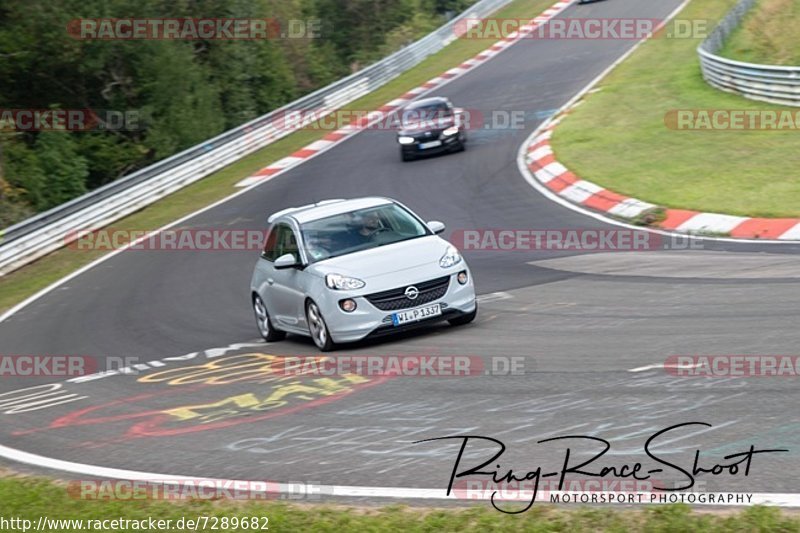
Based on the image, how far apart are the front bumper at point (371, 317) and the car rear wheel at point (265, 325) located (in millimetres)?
2110

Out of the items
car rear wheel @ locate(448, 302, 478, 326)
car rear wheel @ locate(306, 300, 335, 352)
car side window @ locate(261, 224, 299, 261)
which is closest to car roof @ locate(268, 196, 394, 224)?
car side window @ locate(261, 224, 299, 261)

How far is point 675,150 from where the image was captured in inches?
930

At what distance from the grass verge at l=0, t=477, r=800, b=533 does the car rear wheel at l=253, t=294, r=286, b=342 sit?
634 cm

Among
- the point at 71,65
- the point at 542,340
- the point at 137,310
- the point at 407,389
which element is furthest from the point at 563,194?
the point at 71,65

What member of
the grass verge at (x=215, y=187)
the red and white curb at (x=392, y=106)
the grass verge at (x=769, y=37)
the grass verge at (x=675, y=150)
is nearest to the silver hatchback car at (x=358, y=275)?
the grass verge at (x=675, y=150)

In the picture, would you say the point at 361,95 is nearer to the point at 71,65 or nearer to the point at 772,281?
the point at 71,65

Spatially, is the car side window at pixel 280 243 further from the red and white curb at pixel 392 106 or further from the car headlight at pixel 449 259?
the red and white curb at pixel 392 106

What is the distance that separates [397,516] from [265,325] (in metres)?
8.25

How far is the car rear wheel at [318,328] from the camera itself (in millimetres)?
12773

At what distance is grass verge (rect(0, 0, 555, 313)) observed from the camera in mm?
24016

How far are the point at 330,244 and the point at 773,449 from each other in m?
7.32

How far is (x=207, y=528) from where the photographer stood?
697 centimetres

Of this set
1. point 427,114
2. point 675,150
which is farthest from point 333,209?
point 427,114

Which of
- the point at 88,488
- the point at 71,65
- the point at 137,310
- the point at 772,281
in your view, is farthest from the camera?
the point at 71,65
